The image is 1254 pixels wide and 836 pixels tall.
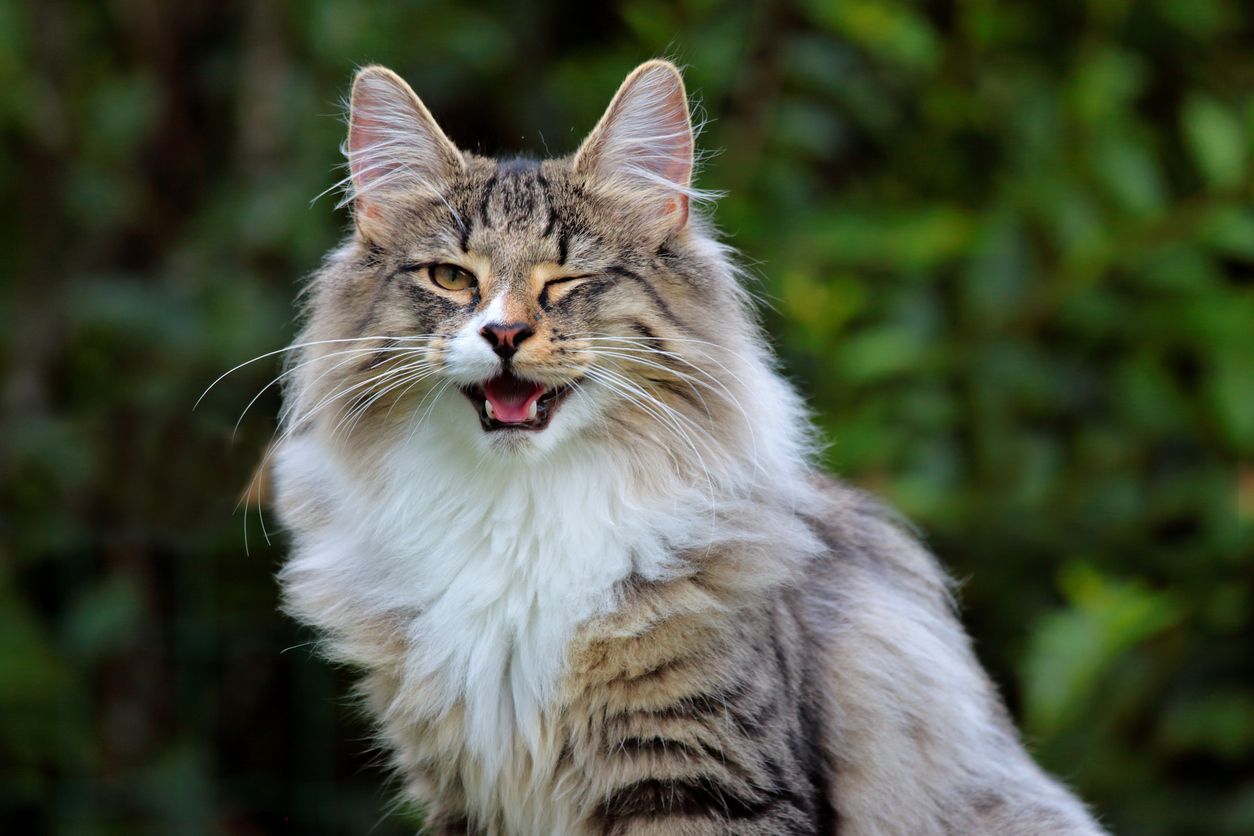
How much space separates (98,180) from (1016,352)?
3.62 metres

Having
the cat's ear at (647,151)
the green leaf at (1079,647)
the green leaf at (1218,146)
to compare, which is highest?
the green leaf at (1218,146)

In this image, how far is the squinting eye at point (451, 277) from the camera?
304 cm

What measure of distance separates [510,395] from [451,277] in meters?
0.32

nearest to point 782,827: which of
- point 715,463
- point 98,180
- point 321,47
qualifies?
point 715,463

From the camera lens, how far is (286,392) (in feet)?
11.5

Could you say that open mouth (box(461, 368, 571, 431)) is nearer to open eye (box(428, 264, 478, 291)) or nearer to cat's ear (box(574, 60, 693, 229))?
open eye (box(428, 264, 478, 291))

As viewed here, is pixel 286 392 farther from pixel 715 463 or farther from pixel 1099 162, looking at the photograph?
pixel 1099 162

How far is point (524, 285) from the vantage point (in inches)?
117

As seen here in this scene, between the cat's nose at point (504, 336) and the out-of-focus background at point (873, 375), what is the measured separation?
213cm

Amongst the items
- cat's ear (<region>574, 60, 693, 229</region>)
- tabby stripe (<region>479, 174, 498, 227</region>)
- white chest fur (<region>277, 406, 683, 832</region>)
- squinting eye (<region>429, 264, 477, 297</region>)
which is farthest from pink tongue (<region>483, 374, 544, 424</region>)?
cat's ear (<region>574, 60, 693, 229</region>)

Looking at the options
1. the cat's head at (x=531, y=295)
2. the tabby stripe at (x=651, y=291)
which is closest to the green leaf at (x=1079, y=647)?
the cat's head at (x=531, y=295)

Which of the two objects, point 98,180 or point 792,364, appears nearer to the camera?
point 792,364

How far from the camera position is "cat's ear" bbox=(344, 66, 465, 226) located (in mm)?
3188

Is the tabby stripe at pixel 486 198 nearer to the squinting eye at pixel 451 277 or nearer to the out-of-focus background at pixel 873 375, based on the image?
the squinting eye at pixel 451 277
